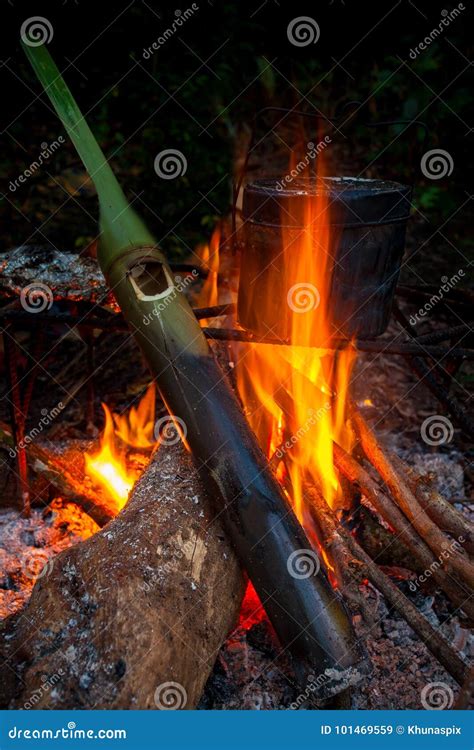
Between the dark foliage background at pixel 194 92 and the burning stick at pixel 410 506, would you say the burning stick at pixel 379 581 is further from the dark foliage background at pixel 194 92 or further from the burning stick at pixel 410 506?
the dark foliage background at pixel 194 92

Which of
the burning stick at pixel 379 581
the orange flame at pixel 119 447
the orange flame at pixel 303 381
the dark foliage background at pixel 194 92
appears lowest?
the burning stick at pixel 379 581

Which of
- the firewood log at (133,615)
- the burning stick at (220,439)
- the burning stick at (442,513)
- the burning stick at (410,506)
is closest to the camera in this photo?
the firewood log at (133,615)

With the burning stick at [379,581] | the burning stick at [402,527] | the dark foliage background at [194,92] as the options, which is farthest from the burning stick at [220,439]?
the dark foliage background at [194,92]

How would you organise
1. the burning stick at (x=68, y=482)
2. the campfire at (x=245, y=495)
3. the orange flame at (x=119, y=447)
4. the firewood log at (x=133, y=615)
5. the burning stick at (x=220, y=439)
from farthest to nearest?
the orange flame at (x=119, y=447), the burning stick at (x=68, y=482), the burning stick at (x=220, y=439), the campfire at (x=245, y=495), the firewood log at (x=133, y=615)

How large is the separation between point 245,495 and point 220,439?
251mm

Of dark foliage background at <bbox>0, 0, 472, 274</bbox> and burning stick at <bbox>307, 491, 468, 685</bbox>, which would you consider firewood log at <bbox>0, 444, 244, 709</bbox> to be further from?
dark foliage background at <bbox>0, 0, 472, 274</bbox>

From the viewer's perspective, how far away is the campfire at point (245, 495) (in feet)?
6.74

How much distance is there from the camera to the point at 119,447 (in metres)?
3.73

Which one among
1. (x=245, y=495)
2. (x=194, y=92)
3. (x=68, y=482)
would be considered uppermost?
(x=194, y=92)

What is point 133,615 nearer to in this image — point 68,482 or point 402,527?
point 402,527

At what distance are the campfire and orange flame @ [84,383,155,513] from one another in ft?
0.07

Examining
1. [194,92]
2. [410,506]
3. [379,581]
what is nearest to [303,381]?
[410,506]

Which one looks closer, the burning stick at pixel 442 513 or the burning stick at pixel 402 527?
the burning stick at pixel 402 527

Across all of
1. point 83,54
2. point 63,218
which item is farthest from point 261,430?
point 83,54
